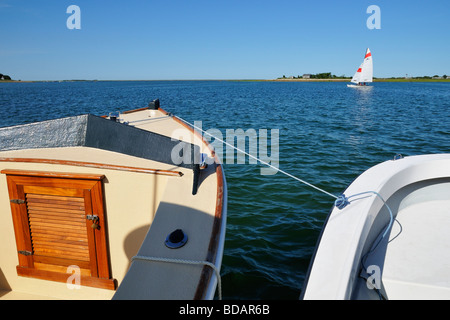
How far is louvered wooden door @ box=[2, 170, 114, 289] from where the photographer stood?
2.95 meters

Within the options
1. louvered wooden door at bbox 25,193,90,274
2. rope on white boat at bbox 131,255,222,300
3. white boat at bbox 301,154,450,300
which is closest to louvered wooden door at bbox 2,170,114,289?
louvered wooden door at bbox 25,193,90,274

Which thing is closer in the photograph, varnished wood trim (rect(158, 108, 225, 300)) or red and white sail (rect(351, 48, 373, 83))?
varnished wood trim (rect(158, 108, 225, 300))

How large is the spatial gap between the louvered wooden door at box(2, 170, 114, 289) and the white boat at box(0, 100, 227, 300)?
1 cm

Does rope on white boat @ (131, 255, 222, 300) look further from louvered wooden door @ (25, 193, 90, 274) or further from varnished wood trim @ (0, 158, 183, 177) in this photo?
louvered wooden door @ (25, 193, 90, 274)

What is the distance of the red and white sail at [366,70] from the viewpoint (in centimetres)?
5938

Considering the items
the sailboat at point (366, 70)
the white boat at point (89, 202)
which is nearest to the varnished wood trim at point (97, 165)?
the white boat at point (89, 202)

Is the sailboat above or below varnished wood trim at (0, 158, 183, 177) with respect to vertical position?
above

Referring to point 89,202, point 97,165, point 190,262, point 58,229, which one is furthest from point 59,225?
point 190,262

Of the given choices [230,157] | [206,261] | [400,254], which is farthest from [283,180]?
[206,261]

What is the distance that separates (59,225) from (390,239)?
3.71m

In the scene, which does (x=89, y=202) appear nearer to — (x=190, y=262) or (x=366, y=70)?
(x=190, y=262)
